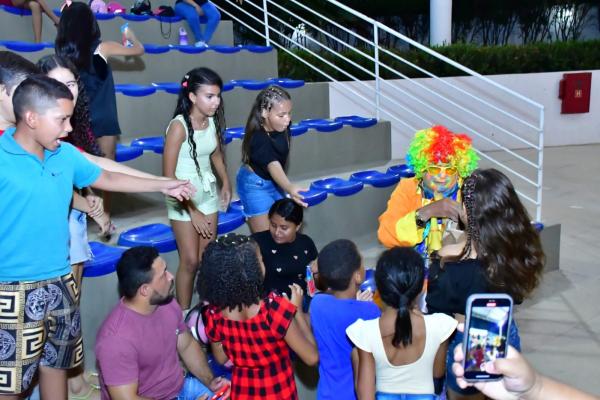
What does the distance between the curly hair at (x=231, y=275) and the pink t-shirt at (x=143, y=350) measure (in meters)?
0.26

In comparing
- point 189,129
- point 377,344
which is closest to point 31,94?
point 189,129

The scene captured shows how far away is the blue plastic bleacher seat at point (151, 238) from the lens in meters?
3.28

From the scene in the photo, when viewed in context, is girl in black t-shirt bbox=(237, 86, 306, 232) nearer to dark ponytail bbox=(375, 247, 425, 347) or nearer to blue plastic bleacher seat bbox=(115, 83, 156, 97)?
dark ponytail bbox=(375, 247, 425, 347)

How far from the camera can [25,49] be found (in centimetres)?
462

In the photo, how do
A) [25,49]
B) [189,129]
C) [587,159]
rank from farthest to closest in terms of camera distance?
1. [587,159]
2. [25,49]
3. [189,129]

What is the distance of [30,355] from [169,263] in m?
1.23

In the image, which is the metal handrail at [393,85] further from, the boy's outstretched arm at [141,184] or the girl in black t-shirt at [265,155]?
the boy's outstretched arm at [141,184]

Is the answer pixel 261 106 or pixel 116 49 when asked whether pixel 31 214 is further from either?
pixel 116 49

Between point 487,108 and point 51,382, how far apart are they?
25.1 ft

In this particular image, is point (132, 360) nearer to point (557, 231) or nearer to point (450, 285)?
point (450, 285)

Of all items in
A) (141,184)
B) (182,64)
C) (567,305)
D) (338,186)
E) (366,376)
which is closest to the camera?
(366,376)

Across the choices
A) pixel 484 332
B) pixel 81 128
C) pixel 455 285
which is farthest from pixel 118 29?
pixel 484 332

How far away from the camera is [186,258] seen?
10.4 ft

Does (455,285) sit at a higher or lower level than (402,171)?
higher
